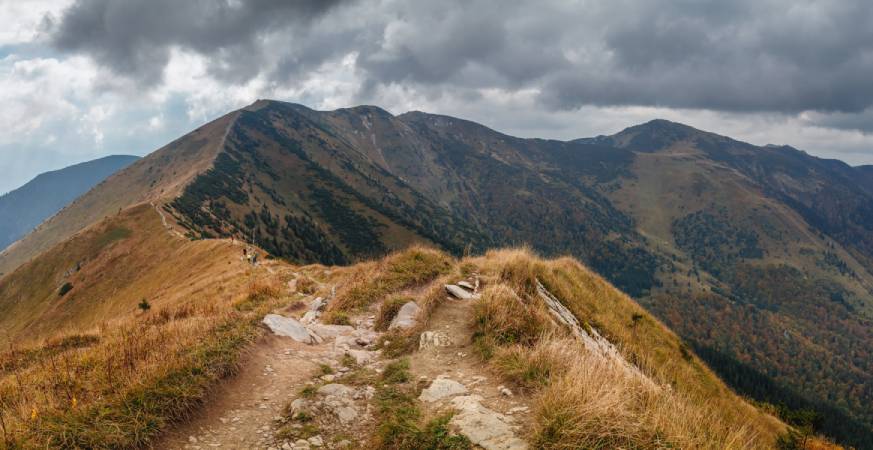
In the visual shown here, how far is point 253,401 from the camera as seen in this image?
8.39 meters

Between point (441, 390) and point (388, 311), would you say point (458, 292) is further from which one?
point (441, 390)

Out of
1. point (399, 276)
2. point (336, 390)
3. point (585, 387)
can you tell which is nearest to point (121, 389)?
point (336, 390)

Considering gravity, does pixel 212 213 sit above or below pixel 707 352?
above

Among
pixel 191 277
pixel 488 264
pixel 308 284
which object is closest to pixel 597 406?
pixel 488 264

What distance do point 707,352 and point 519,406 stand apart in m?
226

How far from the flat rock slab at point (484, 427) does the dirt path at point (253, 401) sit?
126 inches

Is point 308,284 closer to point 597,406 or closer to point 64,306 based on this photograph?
point 597,406

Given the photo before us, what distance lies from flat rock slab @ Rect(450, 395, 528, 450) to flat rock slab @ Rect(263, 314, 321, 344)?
21.5 feet

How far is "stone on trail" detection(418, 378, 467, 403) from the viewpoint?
818 cm

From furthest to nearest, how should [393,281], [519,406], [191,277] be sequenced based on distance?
[191,277], [393,281], [519,406]

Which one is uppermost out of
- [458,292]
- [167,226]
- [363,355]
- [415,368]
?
[167,226]

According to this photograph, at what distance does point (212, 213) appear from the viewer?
137625mm

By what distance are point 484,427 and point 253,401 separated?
4.75m

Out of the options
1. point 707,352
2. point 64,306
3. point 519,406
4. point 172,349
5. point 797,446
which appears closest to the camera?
point 519,406
